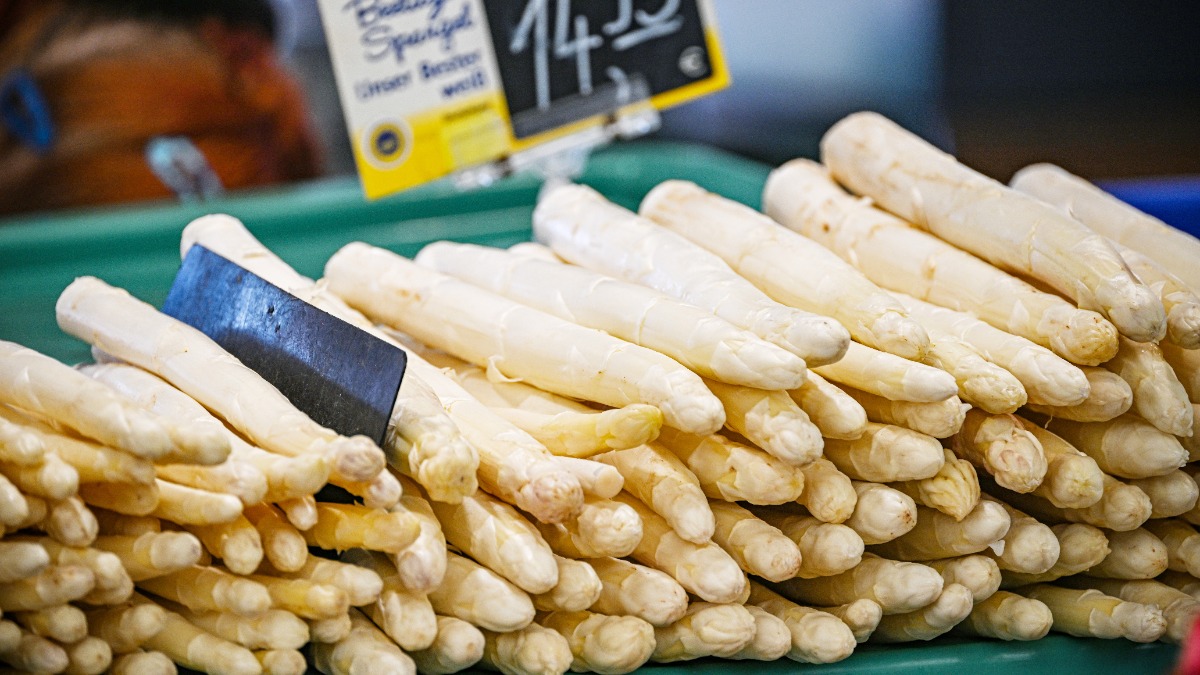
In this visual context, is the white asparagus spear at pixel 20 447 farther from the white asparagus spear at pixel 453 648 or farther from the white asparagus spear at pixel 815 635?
the white asparagus spear at pixel 815 635

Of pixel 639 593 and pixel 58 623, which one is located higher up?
pixel 58 623

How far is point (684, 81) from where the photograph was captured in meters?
2.61

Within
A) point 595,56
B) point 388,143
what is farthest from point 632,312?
point 595,56

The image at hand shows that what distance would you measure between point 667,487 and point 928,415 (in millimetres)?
320

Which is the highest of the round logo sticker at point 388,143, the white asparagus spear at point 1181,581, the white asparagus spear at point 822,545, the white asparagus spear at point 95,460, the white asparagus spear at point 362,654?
the round logo sticker at point 388,143

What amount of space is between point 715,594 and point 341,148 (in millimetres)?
4849

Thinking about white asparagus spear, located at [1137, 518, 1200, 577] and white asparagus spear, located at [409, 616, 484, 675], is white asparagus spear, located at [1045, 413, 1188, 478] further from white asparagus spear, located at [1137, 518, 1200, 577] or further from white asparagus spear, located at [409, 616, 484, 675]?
white asparagus spear, located at [409, 616, 484, 675]

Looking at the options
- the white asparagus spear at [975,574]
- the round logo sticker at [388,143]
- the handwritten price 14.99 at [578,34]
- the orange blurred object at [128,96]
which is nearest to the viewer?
the white asparagus spear at [975,574]

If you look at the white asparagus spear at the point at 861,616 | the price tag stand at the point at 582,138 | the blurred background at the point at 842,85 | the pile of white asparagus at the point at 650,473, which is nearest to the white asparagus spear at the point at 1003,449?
the pile of white asparagus at the point at 650,473

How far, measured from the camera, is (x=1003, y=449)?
4.66ft

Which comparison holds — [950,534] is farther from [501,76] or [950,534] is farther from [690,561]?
[501,76]

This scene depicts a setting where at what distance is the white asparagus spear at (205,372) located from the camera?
1.23m

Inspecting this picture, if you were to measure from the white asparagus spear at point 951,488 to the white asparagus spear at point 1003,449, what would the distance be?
3 centimetres

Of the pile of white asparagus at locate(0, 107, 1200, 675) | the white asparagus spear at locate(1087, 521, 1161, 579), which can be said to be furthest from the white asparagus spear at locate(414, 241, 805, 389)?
the white asparagus spear at locate(1087, 521, 1161, 579)
